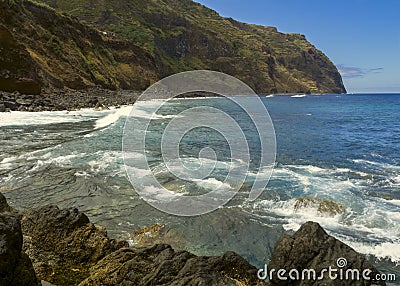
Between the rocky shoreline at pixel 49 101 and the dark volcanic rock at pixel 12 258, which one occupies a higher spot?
the rocky shoreline at pixel 49 101

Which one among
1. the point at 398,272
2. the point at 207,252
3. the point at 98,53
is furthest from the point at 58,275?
the point at 98,53

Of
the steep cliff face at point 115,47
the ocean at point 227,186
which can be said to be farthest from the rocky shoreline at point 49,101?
the ocean at point 227,186

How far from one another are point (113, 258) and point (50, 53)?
6072 centimetres

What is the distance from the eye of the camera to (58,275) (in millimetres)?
6488

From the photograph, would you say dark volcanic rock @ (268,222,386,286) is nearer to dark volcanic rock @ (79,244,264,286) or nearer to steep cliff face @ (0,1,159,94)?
dark volcanic rock @ (79,244,264,286)

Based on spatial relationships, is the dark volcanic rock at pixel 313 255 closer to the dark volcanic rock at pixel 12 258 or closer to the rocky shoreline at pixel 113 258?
the rocky shoreline at pixel 113 258

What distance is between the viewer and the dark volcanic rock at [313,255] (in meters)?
6.16

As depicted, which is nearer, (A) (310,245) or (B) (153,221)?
(A) (310,245)

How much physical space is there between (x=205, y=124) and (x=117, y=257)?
35278mm

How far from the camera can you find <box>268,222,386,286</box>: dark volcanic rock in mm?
6160

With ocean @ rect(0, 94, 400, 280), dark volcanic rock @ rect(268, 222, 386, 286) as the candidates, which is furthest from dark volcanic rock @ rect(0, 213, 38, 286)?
dark volcanic rock @ rect(268, 222, 386, 286)

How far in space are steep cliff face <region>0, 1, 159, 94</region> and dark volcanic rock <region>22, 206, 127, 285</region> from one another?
137 feet

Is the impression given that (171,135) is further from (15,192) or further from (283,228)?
(283,228)

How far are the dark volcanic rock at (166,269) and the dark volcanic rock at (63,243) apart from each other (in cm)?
92
